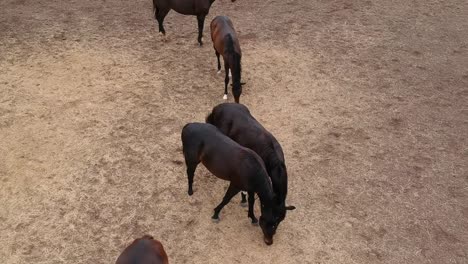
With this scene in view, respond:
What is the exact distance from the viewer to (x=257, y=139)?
22.0ft

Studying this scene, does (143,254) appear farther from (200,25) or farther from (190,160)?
(200,25)

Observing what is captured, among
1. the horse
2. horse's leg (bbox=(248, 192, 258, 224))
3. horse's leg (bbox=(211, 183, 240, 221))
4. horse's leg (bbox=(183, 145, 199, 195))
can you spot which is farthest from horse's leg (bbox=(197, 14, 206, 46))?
horse's leg (bbox=(248, 192, 258, 224))

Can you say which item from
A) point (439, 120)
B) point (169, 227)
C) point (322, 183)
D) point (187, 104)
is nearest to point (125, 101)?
point (187, 104)

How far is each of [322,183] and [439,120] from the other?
3.24m

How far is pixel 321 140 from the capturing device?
329 inches

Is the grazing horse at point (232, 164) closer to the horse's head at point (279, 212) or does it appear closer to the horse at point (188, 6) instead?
the horse's head at point (279, 212)

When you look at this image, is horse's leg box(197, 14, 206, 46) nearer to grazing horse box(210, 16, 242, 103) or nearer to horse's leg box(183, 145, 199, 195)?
grazing horse box(210, 16, 242, 103)

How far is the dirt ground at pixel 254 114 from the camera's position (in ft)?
21.2

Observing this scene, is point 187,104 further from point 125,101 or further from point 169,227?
point 169,227

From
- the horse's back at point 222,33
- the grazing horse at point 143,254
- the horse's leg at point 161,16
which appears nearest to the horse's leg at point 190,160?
the grazing horse at point 143,254

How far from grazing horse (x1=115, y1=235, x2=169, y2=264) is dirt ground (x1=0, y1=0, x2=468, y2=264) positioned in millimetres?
1181

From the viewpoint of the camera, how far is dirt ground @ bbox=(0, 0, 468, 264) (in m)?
6.46

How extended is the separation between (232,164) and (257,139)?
2.36ft

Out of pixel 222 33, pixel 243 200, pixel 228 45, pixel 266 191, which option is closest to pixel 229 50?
pixel 228 45
